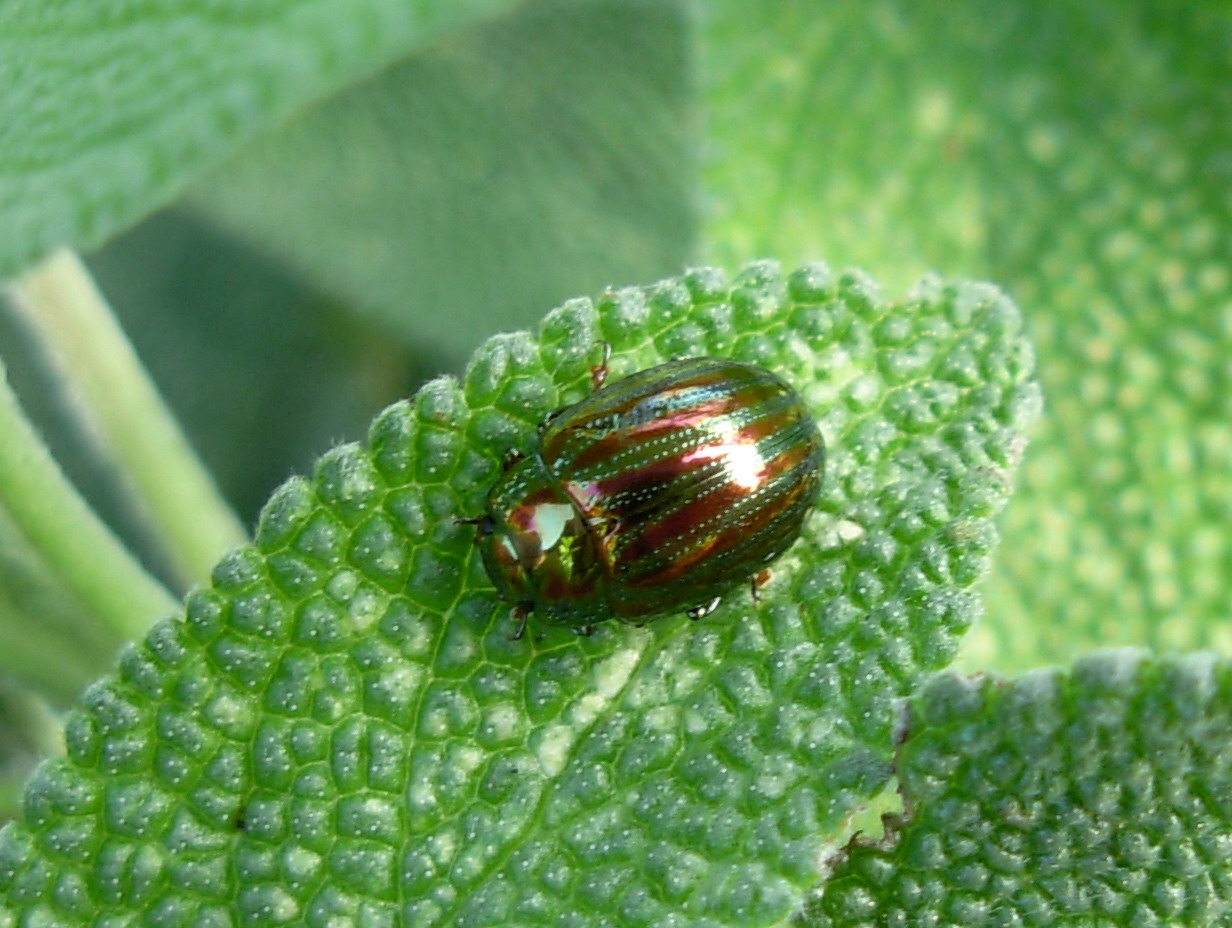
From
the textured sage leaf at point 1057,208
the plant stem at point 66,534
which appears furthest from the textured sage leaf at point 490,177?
the plant stem at point 66,534

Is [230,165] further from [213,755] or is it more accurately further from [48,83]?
[213,755]

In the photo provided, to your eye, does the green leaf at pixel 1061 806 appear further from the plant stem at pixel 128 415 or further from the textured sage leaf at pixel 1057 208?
the plant stem at pixel 128 415

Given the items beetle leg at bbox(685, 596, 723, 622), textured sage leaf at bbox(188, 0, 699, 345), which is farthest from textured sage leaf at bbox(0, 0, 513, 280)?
textured sage leaf at bbox(188, 0, 699, 345)

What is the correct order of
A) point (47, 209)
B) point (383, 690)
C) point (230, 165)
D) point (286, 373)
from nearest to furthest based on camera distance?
point (47, 209)
point (383, 690)
point (230, 165)
point (286, 373)

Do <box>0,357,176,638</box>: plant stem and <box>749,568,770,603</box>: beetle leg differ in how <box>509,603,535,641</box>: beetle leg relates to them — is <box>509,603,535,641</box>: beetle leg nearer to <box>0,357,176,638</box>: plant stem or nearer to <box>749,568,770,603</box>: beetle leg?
<box>749,568,770,603</box>: beetle leg

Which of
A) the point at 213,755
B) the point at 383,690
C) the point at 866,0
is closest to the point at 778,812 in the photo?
the point at 383,690

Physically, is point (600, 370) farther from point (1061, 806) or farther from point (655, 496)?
point (1061, 806)

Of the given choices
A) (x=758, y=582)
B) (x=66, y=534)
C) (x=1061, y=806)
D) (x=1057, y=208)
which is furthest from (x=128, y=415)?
(x=1057, y=208)
